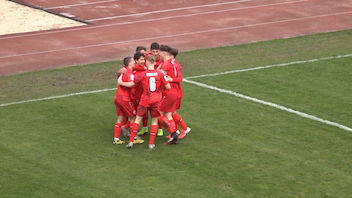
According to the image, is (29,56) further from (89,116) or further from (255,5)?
(255,5)

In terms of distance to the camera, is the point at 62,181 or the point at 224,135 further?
the point at 224,135

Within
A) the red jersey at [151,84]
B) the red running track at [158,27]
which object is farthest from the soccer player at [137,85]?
the red running track at [158,27]

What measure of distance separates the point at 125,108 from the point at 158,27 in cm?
963

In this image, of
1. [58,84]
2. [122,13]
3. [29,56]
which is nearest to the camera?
[58,84]

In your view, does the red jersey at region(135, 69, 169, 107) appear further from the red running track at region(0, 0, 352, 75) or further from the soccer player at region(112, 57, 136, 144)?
the red running track at region(0, 0, 352, 75)

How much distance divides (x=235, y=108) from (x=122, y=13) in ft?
34.1

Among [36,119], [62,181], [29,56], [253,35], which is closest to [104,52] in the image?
[29,56]

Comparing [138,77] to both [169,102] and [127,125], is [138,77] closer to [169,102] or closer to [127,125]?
[169,102]

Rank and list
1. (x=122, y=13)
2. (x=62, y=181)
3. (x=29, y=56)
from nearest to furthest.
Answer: (x=62, y=181), (x=29, y=56), (x=122, y=13)

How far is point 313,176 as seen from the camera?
10.3 metres

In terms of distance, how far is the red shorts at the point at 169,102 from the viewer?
11797mm

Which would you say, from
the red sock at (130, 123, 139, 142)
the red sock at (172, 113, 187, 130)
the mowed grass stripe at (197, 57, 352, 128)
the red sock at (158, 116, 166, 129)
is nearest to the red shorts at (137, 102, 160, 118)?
the red sock at (130, 123, 139, 142)

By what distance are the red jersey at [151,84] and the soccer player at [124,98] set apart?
28 centimetres

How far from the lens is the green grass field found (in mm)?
9992
